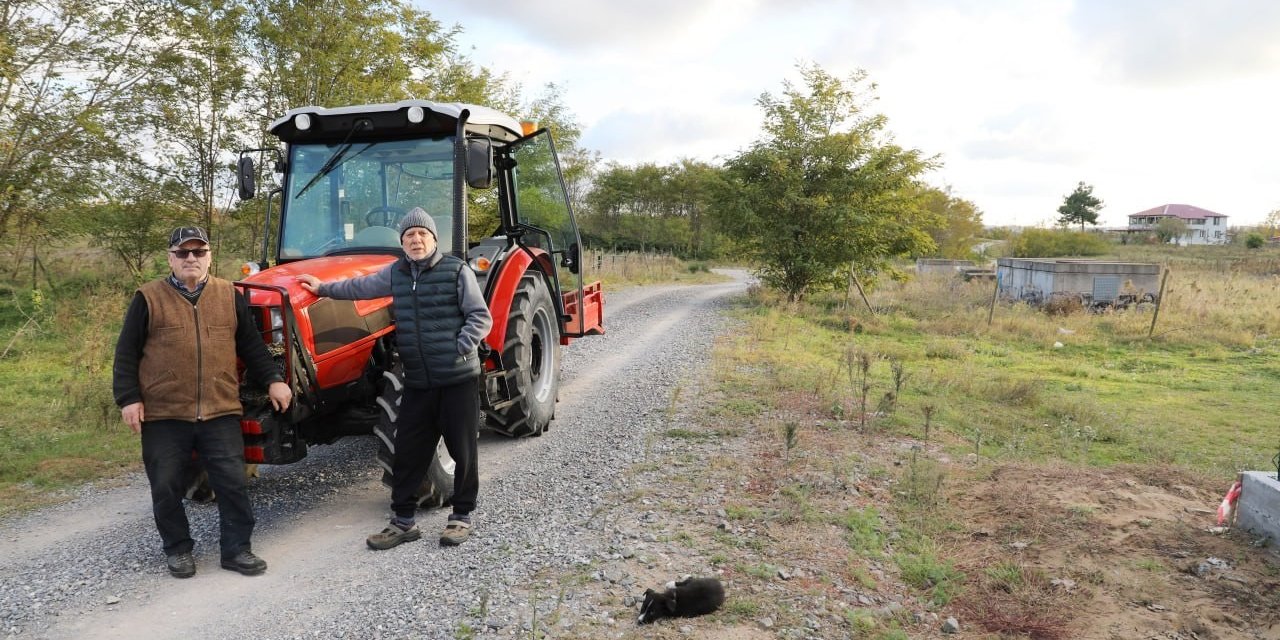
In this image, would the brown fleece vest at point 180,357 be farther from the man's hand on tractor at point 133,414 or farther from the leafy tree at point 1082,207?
the leafy tree at point 1082,207

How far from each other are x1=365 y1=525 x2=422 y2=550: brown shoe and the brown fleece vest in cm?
105

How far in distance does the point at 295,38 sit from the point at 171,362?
9.04 metres

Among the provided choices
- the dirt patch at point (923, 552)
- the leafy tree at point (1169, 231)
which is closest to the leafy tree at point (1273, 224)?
the leafy tree at point (1169, 231)

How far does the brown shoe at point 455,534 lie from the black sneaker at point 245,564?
904 mm

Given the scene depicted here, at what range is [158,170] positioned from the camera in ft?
36.2

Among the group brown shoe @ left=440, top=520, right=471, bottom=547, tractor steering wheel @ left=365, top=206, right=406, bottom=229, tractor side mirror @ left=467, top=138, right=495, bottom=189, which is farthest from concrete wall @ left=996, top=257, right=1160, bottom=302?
brown shoe @ left=440, top=520, right=471, bottom=547

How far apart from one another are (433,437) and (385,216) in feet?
5.79

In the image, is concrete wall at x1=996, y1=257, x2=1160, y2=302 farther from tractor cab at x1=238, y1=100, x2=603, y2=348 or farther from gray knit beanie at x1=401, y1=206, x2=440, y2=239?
gray knit beanie at x1=401, y1=206, x2=440, y2=239

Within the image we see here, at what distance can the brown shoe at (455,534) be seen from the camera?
4148 millimetres

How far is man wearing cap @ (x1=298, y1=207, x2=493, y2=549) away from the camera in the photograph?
4105 mm

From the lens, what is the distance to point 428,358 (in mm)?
4105

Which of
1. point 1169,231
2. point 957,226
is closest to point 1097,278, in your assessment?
point 957,226

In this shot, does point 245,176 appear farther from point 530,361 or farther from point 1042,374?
point 1042,374

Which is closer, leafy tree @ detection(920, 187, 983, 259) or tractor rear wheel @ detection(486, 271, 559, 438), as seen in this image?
tractor rear wheel @ detection(486, 271, 559, 438)
